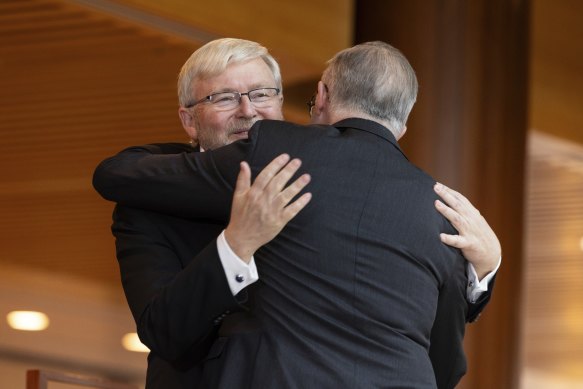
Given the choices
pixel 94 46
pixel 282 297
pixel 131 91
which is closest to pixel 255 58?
pixel 282 297

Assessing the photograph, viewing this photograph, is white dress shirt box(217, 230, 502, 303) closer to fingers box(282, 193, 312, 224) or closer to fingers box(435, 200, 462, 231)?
fingers box(282, 193, 312, 224)

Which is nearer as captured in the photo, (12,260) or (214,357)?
(214,357)

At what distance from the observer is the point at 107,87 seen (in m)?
6.62

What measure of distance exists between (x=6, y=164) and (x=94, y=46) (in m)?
1.98

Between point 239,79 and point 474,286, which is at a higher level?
point 239,79

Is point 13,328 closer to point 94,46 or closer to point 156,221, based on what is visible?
point 94,46

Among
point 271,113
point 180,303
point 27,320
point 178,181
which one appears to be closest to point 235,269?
point 180,303

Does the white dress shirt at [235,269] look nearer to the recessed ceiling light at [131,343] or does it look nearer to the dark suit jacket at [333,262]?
the dark suit jacket at [333,262]

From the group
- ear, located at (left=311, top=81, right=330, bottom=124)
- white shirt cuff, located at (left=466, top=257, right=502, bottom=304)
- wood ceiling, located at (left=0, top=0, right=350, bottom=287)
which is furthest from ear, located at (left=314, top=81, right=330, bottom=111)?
wood ceiling, located at (left=0, top=0, right=350, bottom=287)

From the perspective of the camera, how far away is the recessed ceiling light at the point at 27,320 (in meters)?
9.65

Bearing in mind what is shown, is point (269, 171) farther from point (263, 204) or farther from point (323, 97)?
point (323, 97)

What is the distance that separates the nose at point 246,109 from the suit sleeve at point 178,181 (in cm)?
29

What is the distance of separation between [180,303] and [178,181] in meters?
0.26

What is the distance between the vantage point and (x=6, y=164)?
25.9 feet
